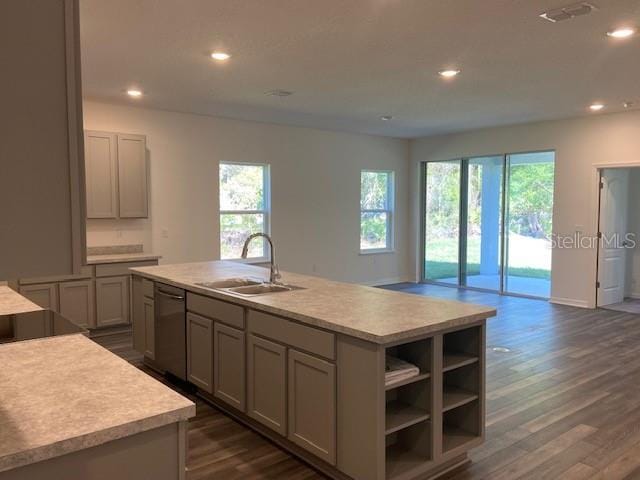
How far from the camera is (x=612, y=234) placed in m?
7.23

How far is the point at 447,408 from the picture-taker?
264cm

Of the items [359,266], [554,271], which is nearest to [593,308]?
[554,271]

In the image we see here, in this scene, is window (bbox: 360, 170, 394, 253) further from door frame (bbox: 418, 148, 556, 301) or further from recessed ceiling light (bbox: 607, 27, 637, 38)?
recessed ceiling light (bbox: 607, 27, 637, 38)

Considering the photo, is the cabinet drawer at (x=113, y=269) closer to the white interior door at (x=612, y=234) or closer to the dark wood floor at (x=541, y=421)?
the dark wood floor at (x=541, y=421)

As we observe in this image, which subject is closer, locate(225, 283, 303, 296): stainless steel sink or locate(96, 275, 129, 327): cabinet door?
locate(225, 283, 303, 296): stainless steel sink

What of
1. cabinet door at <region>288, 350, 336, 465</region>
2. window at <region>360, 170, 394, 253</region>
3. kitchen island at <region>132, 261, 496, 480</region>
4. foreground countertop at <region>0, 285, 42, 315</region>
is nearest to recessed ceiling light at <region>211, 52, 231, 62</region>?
kitchen island at <region>132, 261, 496, 480</region>

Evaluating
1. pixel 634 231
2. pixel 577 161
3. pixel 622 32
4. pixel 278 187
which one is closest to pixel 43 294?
pixel 278 187

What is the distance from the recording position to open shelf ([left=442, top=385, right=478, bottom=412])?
2.68m

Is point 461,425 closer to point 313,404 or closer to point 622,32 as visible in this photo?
point 313,404

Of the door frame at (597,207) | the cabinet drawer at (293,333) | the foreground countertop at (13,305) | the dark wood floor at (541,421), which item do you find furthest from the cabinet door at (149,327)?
the door frame at (597,207)

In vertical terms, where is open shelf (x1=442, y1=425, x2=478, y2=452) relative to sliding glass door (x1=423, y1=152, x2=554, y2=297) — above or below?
below

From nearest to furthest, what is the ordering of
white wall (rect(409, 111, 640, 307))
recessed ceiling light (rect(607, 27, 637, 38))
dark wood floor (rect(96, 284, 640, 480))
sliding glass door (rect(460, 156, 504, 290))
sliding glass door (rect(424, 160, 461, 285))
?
dark wood floor (rect(96, 284, 640, 480)) < recessed ceiling light (rect(607, 27, 637, 38)) < white wall (rect(409, 111, 640, 307)) < sliding glass door (rect(460, 156, 504, 290)) < sliding glass door (rect(424, 160, 461, 285))

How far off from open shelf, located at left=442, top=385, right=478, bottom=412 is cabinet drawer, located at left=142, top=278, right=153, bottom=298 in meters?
2.59

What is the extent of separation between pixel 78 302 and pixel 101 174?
4.81ft
